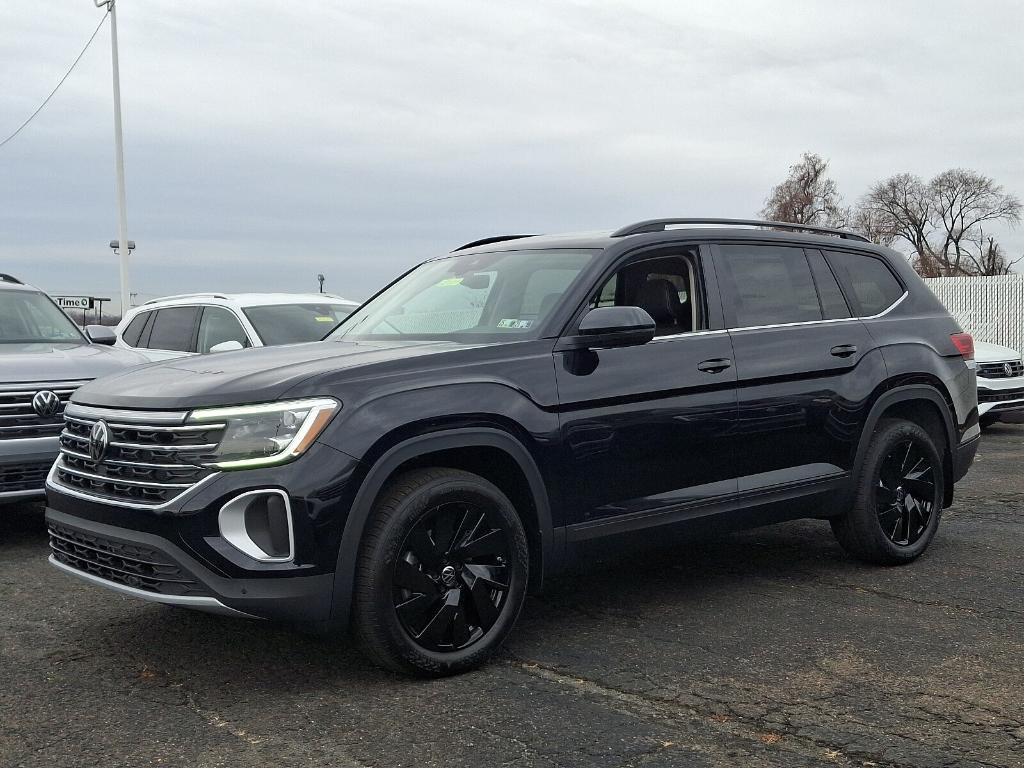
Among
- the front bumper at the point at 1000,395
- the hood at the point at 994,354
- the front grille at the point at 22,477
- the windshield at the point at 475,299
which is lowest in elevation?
the front bumper at the point at 1000,395

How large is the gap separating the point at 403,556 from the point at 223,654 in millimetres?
1020

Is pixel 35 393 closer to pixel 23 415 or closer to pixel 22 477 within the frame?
pixel 23 415

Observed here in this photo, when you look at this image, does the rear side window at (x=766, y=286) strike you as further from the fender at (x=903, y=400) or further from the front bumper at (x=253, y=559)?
the front bumper at (x=253, y=559)

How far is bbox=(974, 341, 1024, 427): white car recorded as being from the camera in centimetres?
1256

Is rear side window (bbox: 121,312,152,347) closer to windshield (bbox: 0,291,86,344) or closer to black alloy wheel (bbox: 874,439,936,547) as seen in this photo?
windshield (bbox: 0,291,86,344)

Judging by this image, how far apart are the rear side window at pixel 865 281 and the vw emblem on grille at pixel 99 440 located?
384cm

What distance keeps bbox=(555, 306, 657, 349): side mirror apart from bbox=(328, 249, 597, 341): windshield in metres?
0.21

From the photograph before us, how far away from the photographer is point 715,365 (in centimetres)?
520

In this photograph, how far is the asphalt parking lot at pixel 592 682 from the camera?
11.9ft

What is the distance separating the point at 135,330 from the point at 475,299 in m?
6.22

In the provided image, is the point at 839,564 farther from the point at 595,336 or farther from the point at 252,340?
the point at 252,340

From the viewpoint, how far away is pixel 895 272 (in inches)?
254

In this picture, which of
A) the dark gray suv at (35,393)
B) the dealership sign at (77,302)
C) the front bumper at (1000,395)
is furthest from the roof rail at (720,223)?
the dealership sign at (77,302)

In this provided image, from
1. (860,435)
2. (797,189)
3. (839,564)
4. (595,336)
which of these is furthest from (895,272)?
(797,189)
